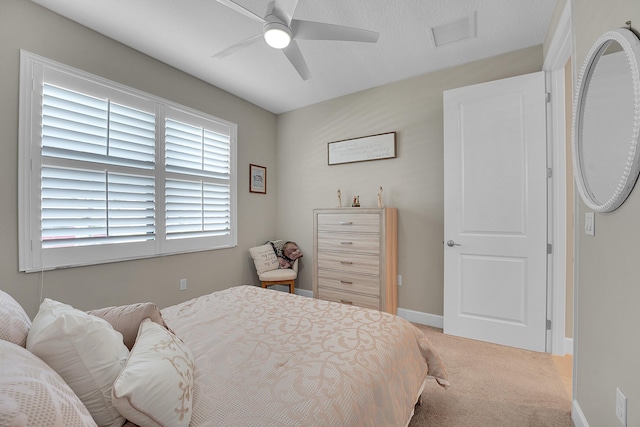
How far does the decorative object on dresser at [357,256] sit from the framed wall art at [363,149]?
2.39 feet

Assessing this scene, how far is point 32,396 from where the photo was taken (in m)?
0.56

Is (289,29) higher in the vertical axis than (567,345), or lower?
higher

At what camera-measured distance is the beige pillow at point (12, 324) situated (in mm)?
840

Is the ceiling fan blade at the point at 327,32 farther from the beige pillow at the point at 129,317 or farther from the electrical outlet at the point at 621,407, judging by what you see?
the electrical outlet at the point at 621,407

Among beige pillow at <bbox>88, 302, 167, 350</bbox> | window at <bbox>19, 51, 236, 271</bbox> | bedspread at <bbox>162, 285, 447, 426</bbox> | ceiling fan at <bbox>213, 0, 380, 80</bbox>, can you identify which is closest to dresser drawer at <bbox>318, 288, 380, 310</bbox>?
bedspread at <bbox>162, 285, 447, 426</bbox>

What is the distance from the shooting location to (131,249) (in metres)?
2.57

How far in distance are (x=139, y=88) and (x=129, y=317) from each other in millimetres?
2396

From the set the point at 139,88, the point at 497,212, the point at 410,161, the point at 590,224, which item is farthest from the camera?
the point at 410,161

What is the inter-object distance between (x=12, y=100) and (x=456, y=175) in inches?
142

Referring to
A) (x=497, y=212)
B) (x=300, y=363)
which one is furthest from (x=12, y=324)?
(x=497, y=212)

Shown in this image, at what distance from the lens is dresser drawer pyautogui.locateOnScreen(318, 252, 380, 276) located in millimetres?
2998

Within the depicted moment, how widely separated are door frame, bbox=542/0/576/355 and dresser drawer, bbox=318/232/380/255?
1501 mm

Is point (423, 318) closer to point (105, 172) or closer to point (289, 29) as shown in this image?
point (289, 29)

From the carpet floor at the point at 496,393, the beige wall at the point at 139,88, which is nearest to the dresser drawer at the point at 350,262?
the carpet floor at the point at 496,393
